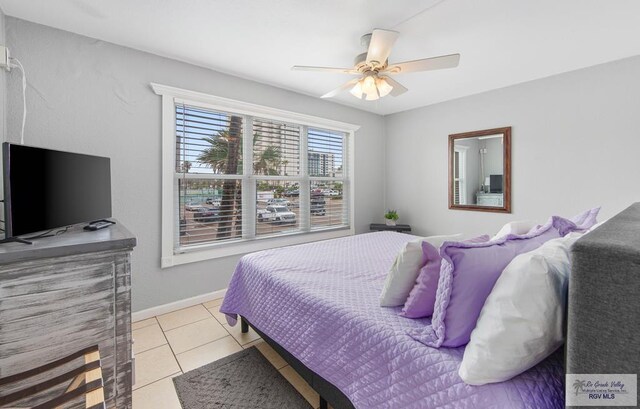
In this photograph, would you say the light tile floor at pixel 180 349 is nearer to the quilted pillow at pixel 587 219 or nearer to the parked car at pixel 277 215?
the parked car at pixel 277 215

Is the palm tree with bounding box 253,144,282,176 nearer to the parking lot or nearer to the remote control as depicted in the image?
the parking lot

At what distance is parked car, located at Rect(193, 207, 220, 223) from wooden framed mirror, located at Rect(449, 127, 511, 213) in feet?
10.4

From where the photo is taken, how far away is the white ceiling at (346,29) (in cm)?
195

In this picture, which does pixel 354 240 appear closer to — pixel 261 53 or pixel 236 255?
pixel 236 255

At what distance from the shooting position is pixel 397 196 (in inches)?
186

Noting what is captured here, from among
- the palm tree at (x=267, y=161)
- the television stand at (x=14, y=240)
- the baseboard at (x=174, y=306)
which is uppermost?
the palm tree at (x=267, y=161)

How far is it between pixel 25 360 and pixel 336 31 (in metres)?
2.69

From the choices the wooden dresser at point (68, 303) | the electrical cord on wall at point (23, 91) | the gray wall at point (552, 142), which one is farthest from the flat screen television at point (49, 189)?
the gray wall at point (552, 142)

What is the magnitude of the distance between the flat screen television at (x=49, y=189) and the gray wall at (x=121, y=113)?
465mm

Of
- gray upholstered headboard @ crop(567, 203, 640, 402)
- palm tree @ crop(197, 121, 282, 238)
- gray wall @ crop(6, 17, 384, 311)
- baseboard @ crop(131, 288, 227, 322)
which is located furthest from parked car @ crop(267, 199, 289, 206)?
gray upholstered headboard @ crop(567, 203, 640, 402)

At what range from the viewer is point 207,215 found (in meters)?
3.07

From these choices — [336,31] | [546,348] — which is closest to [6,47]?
[336,31]

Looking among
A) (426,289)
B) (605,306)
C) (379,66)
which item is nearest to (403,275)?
(426,289)

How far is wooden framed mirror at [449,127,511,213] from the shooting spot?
3521mm
